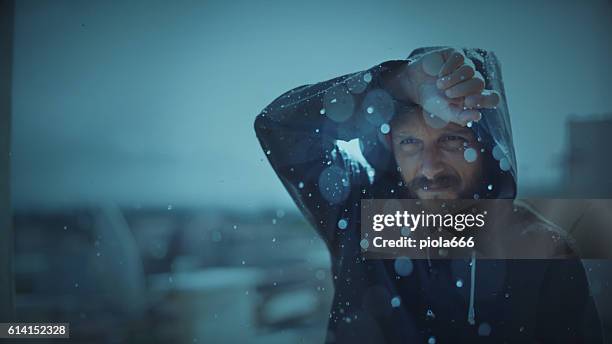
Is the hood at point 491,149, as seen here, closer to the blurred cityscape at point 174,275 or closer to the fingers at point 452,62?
the fingers at point 452,62

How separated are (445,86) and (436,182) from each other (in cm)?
35

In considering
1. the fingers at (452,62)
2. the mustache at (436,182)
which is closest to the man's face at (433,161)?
the mustache at (436,182)

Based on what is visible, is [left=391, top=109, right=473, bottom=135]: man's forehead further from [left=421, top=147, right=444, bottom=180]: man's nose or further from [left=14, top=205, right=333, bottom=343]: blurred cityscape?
[left=14, top=205, right=333, bottom=343]: blurred cityscape

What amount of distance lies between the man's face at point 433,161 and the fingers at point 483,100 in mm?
160

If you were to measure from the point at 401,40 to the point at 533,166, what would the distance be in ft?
2.10

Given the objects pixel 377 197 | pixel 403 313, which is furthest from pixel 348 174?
pixel 403 313

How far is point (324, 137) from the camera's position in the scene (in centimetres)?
161

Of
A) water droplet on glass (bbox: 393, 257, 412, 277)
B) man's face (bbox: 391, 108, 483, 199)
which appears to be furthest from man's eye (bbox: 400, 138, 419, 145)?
water droplet on glass (bbox: 393, 257, 412, 277)

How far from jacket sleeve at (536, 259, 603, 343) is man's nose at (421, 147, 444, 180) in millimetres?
510

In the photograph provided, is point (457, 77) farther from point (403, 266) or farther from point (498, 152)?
point (403, 266)

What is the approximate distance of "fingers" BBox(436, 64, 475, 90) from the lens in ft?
4.78

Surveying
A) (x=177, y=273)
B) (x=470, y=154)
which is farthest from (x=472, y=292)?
(x=177, y=273)

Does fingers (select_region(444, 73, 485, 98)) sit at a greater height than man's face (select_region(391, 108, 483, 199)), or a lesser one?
greater

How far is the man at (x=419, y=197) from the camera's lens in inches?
63.4
